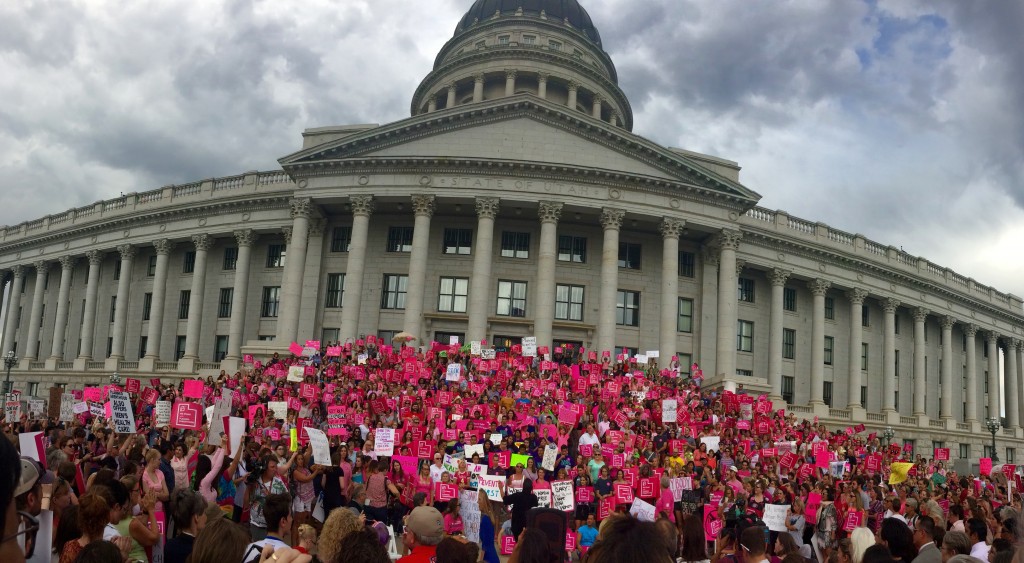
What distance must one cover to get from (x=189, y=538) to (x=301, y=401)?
21.9 m

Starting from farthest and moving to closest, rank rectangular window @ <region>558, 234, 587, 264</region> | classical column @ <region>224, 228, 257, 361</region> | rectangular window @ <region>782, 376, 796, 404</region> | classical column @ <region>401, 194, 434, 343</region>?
1. rectangular window @ <region>782, 376, 796, 404</region>
2. classical column @ <region>224, 228, 257, 361</region>
3. rectangular window @ <region>558, 234, 587, 264</region>
4. classical column @ <region>401, 194, 434, 343</region>

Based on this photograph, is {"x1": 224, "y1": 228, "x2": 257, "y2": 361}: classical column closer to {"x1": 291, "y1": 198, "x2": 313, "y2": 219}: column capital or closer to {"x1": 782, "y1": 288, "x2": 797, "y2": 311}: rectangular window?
{"x1": 291, "y1": 198, "x2": 313, "y2": 219}: column capital

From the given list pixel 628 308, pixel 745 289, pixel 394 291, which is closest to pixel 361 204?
pixel 394 291

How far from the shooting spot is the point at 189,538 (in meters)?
7.89

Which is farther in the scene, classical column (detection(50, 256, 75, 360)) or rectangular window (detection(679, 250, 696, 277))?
classical column (detection(50, 256, 75, 360))

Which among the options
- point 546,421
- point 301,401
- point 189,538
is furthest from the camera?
point 301,401

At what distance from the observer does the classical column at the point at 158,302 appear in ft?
188

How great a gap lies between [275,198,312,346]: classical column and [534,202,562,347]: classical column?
45.7ft

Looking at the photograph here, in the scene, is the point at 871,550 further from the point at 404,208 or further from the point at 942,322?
the point at 942,322

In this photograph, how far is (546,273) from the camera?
47281mm

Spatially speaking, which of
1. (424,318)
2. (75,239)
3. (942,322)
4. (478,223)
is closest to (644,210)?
(478,223)

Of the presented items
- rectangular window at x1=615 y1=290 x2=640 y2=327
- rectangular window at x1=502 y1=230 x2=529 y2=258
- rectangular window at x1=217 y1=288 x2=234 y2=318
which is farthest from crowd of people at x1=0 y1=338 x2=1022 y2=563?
rectangular window at x1=217 y1=288 x2=234 y2=318

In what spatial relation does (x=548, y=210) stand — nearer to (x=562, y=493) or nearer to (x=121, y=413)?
(x=562, y=493)

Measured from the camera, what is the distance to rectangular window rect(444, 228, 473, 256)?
5212 cm
